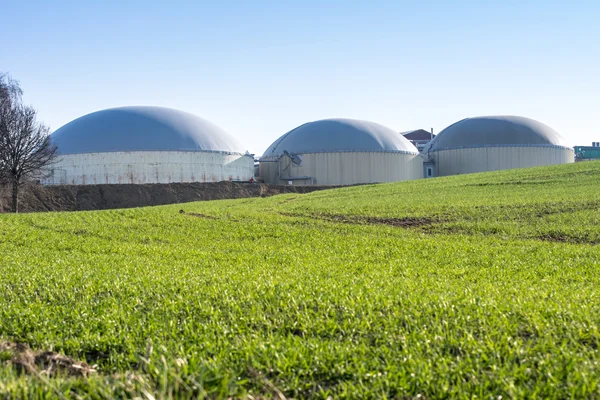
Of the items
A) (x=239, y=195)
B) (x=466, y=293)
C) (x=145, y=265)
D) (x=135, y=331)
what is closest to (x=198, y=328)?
(x=135, y=331)

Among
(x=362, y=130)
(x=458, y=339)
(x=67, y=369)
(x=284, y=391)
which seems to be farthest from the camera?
(x=362, y=130)

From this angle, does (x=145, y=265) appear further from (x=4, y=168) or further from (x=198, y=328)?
(x=4, y=168)

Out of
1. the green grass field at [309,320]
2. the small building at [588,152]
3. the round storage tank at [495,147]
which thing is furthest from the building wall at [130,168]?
the small building at [588,152]

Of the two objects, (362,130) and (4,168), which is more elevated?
(362,130)

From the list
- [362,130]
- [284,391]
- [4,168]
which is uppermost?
[362,130]

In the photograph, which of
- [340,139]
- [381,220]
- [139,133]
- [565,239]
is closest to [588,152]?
[340,139]

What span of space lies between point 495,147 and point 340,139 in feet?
60.0

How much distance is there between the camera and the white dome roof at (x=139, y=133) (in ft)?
171

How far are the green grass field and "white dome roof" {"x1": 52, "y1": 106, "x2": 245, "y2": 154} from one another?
38.9 m

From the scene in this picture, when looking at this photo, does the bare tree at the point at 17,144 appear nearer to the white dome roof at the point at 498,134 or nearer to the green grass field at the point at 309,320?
the green grass field at the point at 309,320

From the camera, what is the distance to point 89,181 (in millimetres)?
52062

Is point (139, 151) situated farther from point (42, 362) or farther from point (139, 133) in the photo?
point (42, 362)

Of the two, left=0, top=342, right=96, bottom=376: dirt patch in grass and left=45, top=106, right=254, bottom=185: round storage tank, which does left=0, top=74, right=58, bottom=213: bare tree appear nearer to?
left=45, top=106, right=254, bottom=185: round storage tank

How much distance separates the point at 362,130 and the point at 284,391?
58.5m
